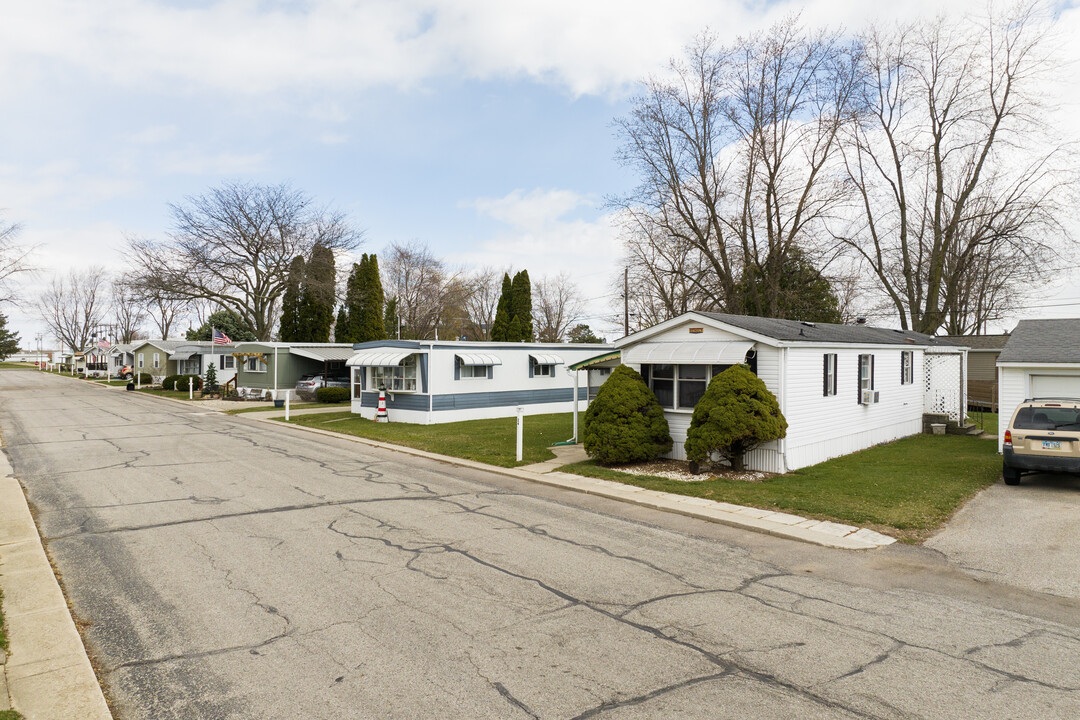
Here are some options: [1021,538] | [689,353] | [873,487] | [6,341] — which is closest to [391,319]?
[689,353]

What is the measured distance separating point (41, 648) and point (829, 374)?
48.6ft

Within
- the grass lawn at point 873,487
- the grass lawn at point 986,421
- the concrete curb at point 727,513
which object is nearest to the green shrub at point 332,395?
the concrete curb at point 727,513

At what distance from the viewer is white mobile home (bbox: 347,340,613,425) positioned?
23.0 metres

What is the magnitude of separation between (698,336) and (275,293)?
36.5 metres

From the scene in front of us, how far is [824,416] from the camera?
1475cm

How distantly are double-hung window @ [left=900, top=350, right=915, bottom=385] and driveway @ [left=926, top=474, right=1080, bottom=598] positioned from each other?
761 centimetres

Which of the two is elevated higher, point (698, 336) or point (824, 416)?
point (698, 336)

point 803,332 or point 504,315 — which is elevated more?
→ point 504,315

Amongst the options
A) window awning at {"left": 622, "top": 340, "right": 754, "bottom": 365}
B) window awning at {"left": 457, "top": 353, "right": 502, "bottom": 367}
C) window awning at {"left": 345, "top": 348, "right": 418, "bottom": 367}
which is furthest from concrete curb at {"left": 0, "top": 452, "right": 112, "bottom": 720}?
window awning at {"left": 457, "top": 353, "right": 502, "bottom": 367}

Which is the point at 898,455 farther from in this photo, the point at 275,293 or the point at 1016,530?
the point at 275,293

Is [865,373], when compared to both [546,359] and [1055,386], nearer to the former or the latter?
[1055,386]

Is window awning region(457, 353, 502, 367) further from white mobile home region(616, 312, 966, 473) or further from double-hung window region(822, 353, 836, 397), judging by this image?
double-hung window region(822, 353, 836, 397)

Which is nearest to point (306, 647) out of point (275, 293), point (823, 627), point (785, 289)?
point (823, 627)

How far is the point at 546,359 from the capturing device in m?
27.1
